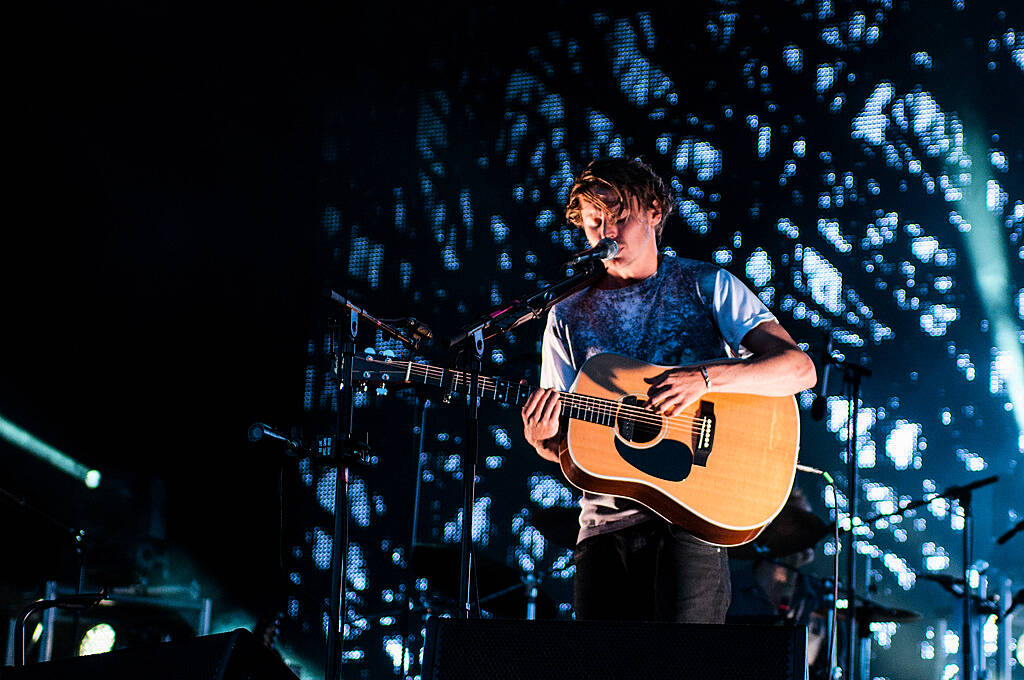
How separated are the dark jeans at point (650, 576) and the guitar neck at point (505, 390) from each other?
39cm

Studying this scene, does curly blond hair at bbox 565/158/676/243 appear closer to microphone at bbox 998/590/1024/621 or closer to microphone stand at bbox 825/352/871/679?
microphone stand at bbox 825/352/871/679

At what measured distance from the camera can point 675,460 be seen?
3.03 m

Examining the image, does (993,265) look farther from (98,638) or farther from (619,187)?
(98,638)

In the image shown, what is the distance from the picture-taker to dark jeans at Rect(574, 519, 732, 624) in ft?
8.90

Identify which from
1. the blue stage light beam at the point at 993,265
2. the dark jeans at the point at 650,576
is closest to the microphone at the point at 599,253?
the dark jeans at the point at 650,576

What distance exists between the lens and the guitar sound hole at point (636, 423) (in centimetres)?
307

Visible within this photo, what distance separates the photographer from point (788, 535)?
4.50 meters

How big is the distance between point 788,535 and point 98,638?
3.84 metres

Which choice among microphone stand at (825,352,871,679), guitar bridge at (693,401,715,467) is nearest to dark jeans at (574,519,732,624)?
guitar bridge at (693,401,715,467)

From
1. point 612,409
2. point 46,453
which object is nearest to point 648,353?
point 612,409

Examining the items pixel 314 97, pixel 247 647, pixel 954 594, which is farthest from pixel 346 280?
pixel 247 647

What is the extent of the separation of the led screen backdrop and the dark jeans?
1.90 m

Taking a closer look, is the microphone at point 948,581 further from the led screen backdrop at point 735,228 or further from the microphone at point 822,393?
the microphone at point 822,393

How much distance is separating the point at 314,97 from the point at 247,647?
16.5 ft
